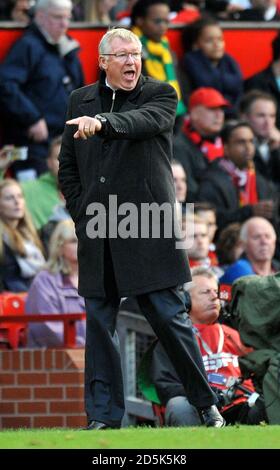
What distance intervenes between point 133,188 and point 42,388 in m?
3.07

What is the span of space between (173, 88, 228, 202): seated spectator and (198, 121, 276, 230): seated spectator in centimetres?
16

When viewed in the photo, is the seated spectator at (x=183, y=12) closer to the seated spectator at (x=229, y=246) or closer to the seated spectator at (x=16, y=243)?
the seated spectator at (x=229, y=246)

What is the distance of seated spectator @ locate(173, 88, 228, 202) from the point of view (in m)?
14.4

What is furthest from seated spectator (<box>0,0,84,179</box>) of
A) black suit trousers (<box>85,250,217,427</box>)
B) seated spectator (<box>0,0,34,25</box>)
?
black suit trousers (<box>85,250,217,427</box>)

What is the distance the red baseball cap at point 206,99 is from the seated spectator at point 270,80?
4.70 feet

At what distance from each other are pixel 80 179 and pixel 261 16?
8737mm

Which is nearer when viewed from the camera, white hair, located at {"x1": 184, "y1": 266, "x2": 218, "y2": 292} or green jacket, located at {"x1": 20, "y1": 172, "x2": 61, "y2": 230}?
white hair, located at {"x1": 184, "y1": 266, "x2": 218, "y2": 292}

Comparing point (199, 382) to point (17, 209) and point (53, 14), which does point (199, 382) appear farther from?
point (53, 14)

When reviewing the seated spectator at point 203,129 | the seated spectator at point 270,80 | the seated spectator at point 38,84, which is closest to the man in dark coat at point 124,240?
the seated spectator at point 38,84

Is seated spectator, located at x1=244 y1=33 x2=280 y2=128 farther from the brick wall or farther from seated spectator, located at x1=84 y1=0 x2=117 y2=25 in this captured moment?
the brick wall

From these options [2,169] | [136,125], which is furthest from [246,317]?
[2,169]

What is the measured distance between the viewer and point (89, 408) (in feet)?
27.9

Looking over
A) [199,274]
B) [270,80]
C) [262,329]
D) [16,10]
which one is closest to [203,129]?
[270,80]

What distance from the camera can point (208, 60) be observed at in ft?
50.1
